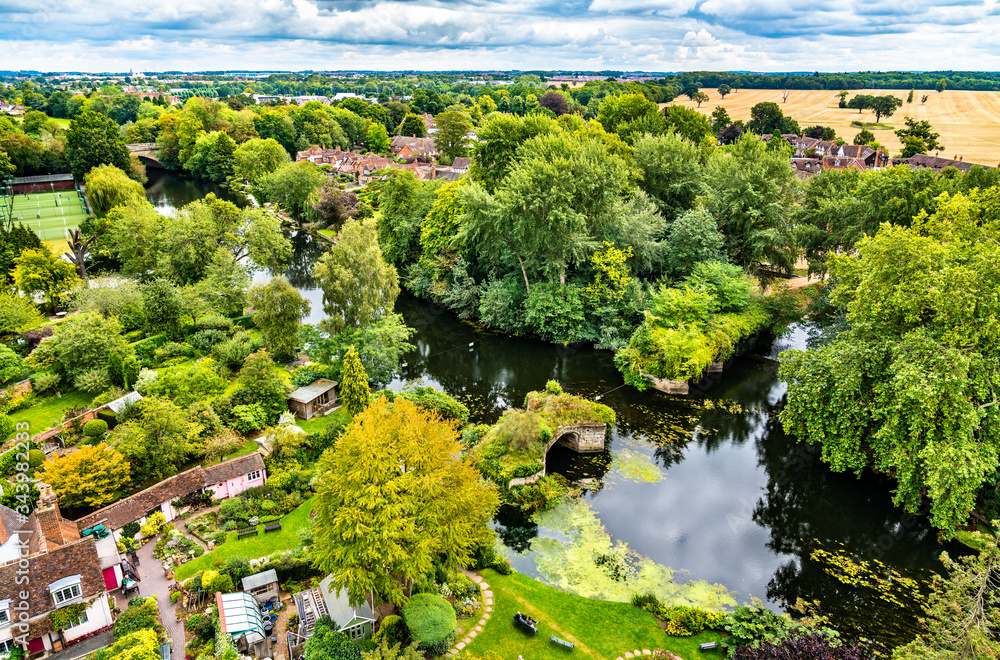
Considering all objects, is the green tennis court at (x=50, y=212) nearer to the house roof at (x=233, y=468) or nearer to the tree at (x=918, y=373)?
the house roof at (x=233, y=468)

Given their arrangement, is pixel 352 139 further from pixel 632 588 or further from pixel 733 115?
pixel 632 588

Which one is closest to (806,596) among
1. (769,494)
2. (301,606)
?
(769,494)

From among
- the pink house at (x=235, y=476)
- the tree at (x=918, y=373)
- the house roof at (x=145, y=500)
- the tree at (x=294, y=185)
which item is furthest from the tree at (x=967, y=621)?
the tree at (x=294, y=185)

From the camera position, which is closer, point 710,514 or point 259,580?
point 259,580

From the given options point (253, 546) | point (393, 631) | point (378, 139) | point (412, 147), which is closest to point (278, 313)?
point (253, 546)

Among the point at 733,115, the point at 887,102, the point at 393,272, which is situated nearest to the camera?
the point at 393,272

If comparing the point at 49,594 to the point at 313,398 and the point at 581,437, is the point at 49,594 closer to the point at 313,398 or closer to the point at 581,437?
the point at 313,398

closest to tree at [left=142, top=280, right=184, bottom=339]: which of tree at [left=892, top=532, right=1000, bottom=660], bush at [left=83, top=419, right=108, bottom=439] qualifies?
bush at [left=83, top=419, right=108, bottom=439]
